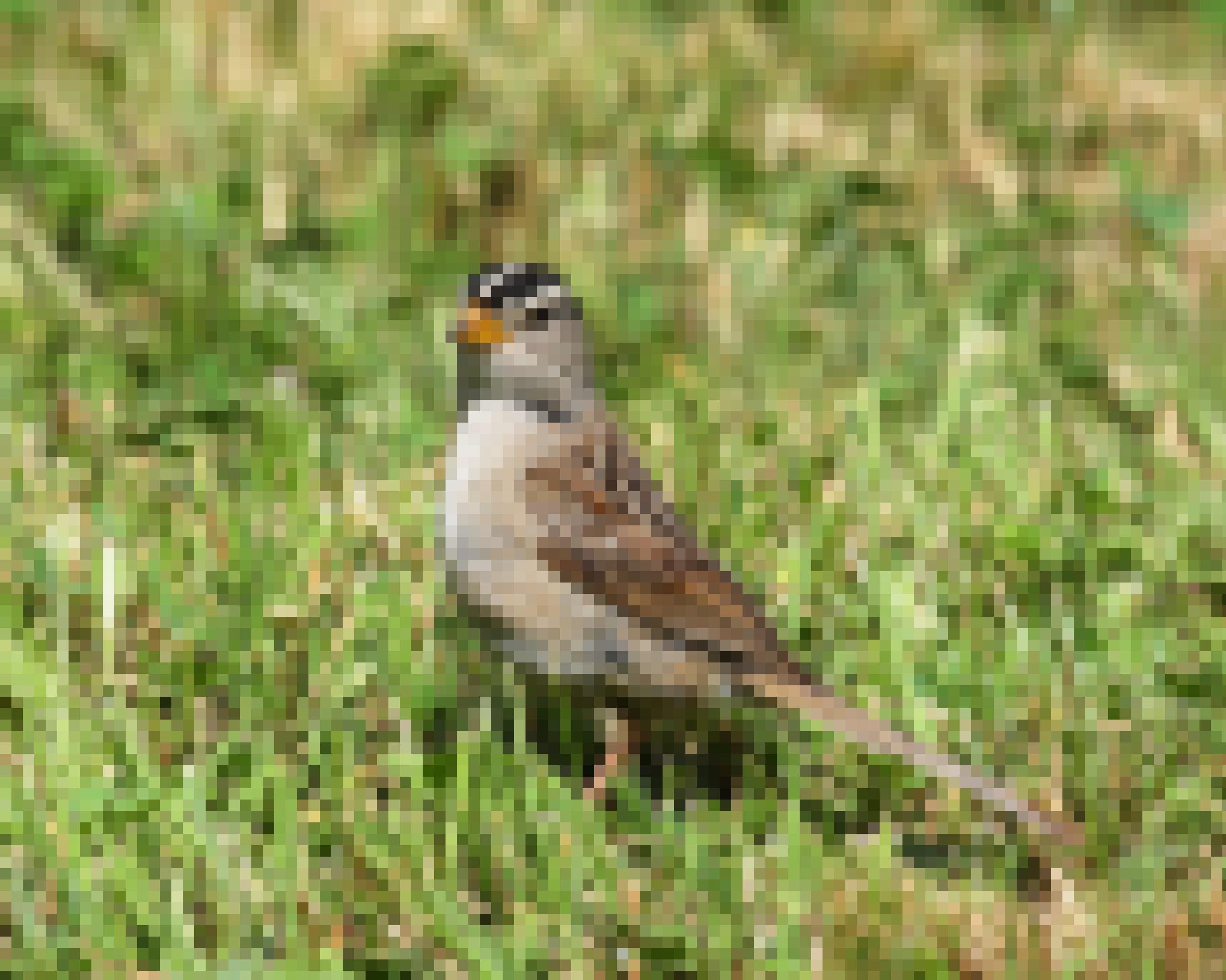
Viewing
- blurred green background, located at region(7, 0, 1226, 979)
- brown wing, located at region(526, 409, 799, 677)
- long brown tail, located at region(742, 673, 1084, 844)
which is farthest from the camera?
brown wing, located at region(526, 409, 799, 677)

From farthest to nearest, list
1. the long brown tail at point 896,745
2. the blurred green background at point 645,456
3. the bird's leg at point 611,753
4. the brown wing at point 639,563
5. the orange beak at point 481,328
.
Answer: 1. the orange beak at point 481,328
2. the brown wing at point 639,563
3. the bird's leg at point 611,753
4. the long brown tail at point 896,745
5. the blurred green background at point 645,456

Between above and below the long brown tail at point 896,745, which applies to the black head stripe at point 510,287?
above

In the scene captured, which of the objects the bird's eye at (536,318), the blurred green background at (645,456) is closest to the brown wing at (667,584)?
the blurred green background at (645,456)

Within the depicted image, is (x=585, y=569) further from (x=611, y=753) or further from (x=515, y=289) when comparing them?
(x=515, y=289)

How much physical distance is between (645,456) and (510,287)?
87 centimetres

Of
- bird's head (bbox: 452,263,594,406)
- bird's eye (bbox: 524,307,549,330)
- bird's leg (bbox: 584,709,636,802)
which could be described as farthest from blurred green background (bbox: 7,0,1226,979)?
bird's eye (bbox: 524,307,549,330)

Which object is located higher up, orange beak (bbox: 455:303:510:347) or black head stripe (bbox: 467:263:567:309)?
black head stripe (bbox: 467:263:567:309)

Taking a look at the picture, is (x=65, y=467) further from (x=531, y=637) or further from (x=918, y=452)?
(x=918, y=452)

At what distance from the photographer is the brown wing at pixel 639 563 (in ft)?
14.0

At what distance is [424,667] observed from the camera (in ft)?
14.4

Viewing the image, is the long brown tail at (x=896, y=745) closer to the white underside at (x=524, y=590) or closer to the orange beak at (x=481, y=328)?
the white underside at (x=524, y=590)

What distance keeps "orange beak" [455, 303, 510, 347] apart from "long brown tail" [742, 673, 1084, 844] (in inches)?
39.3

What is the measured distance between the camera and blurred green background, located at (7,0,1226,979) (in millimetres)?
3771

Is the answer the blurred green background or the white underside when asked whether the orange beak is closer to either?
the white underside
